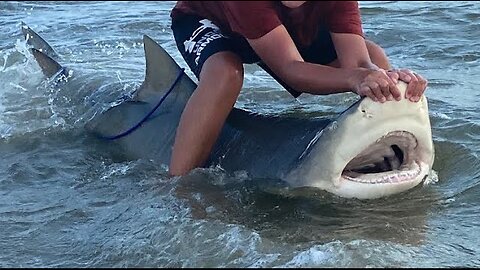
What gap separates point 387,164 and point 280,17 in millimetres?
608

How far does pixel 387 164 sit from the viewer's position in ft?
9.60

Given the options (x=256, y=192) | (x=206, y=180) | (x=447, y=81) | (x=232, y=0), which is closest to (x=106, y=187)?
(x=206, y=180)

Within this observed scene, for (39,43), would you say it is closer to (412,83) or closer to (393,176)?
(393,176)

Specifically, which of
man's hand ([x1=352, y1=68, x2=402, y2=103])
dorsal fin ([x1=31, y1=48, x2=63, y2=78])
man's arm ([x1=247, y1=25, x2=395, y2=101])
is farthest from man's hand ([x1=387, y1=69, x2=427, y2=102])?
dorsal fin ([x1=31, y1=48, x2=63, y2=78])

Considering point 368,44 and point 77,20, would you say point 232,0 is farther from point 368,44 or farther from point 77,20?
point 77,20

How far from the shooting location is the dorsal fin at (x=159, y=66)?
11.4 ft

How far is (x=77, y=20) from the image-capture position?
722cm

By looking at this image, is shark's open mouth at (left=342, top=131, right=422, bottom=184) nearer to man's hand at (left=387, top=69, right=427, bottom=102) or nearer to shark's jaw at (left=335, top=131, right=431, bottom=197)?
shark's jaw at (left=335, top=131, right=431, bottom=197)

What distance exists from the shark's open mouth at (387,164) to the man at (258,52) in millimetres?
225

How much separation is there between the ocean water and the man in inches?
7.5

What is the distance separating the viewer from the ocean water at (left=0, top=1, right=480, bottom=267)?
2.53 metres

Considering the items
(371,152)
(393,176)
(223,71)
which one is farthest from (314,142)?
(223,71)

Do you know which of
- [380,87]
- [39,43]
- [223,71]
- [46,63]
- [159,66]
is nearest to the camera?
[380,87]

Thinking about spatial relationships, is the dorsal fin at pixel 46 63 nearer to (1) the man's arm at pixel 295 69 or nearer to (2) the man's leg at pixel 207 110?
(2) the man's leg at pixel 207 110
